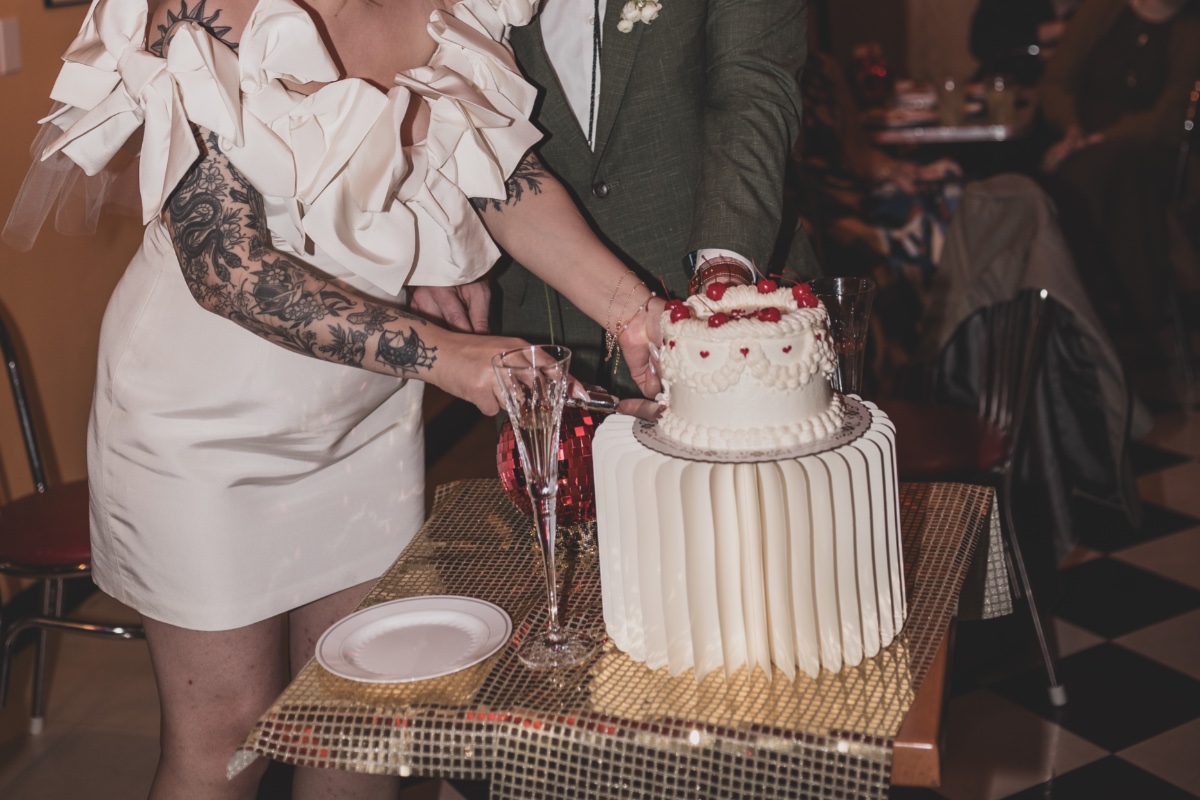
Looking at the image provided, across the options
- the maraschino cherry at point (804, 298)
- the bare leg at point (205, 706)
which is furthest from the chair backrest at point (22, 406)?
the maraschino cherry at point (804, 298)

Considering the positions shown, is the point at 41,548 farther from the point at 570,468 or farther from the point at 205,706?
the point at 570,468

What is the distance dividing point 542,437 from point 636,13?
903 millimetres

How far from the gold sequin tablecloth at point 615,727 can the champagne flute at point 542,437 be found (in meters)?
0.03

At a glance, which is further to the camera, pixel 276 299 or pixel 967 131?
pixel 967 131

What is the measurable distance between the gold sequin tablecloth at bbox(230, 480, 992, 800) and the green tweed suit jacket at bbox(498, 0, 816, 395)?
0.77m

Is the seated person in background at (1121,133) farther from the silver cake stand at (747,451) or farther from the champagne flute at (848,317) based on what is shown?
the silver cake stand at (747,451)

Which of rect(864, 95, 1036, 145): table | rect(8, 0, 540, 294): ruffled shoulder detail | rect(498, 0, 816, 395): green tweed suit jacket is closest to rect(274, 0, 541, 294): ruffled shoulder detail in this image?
rect(8, 0, 540, 294): ruffled shoulder detail

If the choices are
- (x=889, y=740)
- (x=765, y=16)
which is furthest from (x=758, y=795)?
(x=765, y=16)

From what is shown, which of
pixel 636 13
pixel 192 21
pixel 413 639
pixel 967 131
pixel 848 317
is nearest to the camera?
pixel 413 639

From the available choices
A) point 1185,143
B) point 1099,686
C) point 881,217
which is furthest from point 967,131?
point 1099,686

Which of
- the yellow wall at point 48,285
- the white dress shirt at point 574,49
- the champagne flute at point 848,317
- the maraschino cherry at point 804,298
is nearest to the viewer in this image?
the maraschino cherry at point 804,298

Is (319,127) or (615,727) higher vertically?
(319,127)

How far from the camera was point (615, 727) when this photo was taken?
129 cm

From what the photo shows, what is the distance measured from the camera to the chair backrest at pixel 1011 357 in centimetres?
298
